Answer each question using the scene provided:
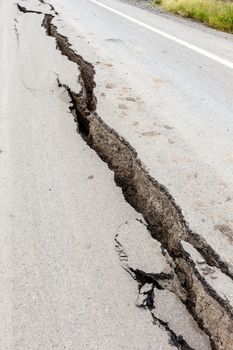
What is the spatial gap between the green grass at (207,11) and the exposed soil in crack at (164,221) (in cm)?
604

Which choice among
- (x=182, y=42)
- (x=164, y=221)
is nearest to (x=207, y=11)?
(x=182, y=42)

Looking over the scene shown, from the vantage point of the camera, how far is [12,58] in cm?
533

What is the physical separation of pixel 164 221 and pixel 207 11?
8503 millimetres

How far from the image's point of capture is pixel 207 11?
9.84 meters

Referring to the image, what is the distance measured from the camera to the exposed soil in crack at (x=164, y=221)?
1.80m

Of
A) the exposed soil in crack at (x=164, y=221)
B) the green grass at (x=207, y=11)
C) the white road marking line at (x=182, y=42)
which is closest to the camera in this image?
the exposed soil in crack at (x=164, y=221)

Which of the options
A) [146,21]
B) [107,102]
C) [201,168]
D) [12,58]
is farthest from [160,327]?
[146,21]

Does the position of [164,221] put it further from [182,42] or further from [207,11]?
[207,11]

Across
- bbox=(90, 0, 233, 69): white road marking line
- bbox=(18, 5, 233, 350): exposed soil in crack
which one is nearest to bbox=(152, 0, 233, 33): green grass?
bbox=(90, 0, 233, 69): white road marking line

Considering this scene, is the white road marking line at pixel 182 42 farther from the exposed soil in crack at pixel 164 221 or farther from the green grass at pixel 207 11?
the exposed soil in crack at pixel 164 221

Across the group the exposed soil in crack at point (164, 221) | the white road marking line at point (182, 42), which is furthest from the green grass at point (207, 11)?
the exposed soil in crack at point (164, 221)

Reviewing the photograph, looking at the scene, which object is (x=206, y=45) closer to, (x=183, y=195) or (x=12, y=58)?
(x=12, y=58)

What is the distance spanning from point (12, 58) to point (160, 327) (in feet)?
13.9

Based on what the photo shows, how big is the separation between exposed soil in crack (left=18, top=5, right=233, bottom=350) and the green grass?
6.04m
